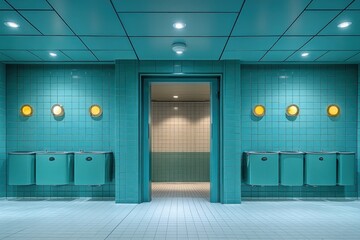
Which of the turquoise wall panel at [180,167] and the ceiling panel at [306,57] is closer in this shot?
the ceiling panel at [306,57]

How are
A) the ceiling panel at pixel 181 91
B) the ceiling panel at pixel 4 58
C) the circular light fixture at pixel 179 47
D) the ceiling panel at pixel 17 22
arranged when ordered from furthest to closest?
the ceiling panel at pixel 181 91 < the ceiling panel at pixel 4 58 < the circular light fixture at pixel 179 47 < the ceiling panel at pixel 17 22

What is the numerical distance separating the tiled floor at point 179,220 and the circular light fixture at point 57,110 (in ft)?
6.09

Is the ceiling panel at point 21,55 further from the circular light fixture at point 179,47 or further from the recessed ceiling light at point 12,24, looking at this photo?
the circular light fixture at point 179,47

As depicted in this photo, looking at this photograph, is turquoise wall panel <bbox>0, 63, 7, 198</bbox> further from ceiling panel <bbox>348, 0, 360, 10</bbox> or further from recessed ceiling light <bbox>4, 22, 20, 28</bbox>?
ceiling panel <bbox>348, 0, 360, 10</bbox>

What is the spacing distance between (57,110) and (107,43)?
226 centimetres

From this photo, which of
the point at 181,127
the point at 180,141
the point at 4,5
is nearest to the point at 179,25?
the point at 4,5

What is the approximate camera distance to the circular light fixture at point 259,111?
6.13m

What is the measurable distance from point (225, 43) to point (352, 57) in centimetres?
279

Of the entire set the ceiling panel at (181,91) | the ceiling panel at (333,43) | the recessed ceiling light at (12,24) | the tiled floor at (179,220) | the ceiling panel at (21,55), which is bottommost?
the tiled floor at (179,220)

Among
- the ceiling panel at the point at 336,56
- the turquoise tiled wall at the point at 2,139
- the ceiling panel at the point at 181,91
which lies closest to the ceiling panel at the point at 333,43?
the ceiling panel at the point at 336,56

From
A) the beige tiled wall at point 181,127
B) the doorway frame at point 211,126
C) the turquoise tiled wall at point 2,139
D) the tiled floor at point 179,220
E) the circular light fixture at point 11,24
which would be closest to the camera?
the tiled floor at point 179,220

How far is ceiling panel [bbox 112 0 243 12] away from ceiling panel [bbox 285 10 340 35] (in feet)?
3.19

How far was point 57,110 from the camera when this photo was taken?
6.11 metres

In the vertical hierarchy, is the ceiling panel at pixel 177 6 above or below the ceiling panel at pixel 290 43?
above
